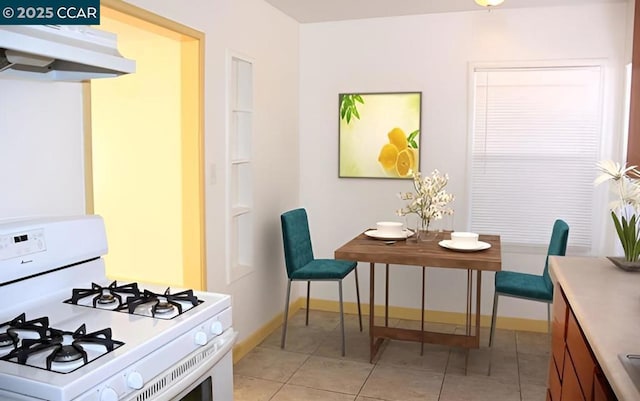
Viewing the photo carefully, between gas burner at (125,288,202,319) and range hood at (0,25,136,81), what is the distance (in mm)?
800

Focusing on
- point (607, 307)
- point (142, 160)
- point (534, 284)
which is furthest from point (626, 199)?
point (142, 160)

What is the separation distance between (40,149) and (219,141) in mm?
1425

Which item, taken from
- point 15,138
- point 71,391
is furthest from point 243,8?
point 71,391

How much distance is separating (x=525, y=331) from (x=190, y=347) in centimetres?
339

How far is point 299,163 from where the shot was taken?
4.92m

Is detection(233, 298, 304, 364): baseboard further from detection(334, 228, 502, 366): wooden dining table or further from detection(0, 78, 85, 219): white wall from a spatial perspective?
detection(0, 78, 85, 219): white wall

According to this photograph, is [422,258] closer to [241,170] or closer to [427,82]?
[241,170]

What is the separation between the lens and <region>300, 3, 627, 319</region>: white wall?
421cm

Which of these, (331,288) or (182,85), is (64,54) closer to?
(182,85)

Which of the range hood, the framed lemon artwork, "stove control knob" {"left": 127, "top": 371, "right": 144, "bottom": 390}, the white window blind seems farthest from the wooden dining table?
"stove control knob" {"left": 127, "top": 371, "right": 144, "bottom": 390}

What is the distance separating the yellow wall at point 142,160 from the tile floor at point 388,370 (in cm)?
96

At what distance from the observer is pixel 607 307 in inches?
73.0

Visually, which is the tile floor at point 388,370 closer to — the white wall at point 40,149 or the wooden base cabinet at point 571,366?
the wooden base cabinet at point 571,366

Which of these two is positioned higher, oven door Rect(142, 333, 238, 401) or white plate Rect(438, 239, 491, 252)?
white plate Rect(438, 239, 491, 252)
